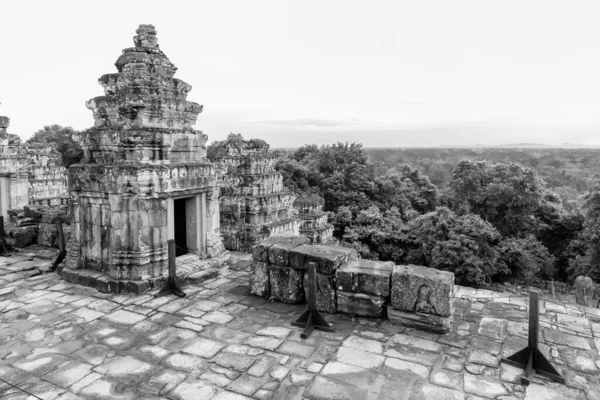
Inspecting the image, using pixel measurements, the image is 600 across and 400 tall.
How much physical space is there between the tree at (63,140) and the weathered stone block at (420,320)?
35980mm

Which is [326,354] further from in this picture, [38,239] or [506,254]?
[506,254]

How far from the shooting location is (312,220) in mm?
15148

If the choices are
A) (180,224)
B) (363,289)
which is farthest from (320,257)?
(180,224)

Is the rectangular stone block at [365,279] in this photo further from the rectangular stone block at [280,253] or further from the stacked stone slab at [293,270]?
the rectangular stone block at [280,253]

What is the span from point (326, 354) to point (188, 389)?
4.59ft

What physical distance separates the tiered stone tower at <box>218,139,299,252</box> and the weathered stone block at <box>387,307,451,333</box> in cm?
529

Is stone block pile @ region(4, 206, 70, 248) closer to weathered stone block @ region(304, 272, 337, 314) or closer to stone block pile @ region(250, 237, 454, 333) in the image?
stone block pile @ region(250, 237, 454, 333)

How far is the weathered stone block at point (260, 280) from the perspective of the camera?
594 cm

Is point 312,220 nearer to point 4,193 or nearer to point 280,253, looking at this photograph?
point 4,193

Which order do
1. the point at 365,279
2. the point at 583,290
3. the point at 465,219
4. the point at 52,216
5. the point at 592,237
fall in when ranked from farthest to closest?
the point at 465,219, the point at 592,237, the point at 52,216, the point at 583,290, the point at 365,279

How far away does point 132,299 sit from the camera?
5.91 m

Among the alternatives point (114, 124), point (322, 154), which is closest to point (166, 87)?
point (114, 124)

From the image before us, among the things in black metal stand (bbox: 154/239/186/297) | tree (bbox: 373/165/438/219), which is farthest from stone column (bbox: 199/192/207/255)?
tree (bbox: 373/165/438/219)

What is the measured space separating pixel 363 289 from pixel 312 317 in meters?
0.72
